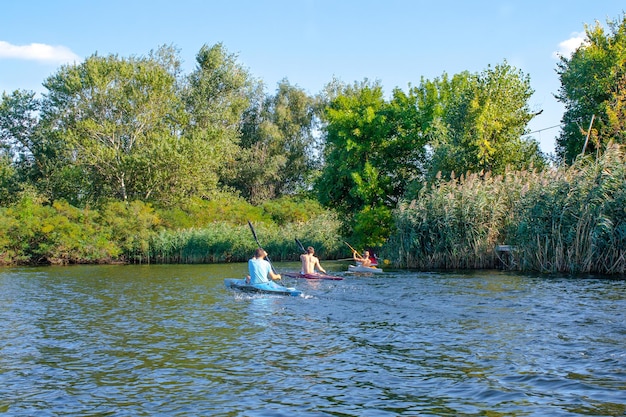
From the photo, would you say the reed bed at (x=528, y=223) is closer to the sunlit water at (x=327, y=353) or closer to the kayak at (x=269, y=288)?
the sunlit water at (x=327, y=353)

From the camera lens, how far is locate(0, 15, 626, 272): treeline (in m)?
30.7

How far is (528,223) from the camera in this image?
24078 millimetres

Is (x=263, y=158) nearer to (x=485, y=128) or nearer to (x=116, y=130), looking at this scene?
(x=116, y=130)

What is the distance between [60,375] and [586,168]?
19.5 m

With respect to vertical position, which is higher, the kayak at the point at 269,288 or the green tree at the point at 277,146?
the green tree at the point at 277,146

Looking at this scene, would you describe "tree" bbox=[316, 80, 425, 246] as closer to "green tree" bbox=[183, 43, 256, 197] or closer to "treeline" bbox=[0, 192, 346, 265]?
"treeline" bbox=[0, 192, 346, 265]

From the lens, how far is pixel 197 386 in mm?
8930

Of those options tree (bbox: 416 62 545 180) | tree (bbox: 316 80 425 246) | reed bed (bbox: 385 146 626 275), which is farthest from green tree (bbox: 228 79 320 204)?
reed bed (bbox: 385 146 626 275)

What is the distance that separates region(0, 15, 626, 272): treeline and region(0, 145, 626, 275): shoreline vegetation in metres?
0.11

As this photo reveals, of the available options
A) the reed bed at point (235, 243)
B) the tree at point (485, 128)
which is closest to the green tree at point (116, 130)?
the reed bed at point (235, 243)

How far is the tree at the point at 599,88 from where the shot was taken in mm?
34469

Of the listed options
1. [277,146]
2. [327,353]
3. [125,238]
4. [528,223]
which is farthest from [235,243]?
[327,353]

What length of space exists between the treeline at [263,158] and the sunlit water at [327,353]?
9199 mm

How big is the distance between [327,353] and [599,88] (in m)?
30.0
